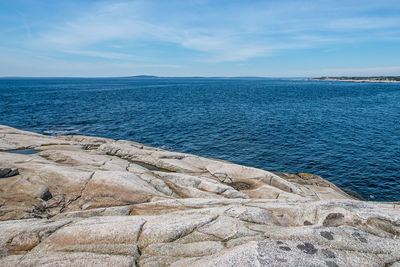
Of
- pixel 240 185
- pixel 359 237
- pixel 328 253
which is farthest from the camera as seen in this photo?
pixel 240 185

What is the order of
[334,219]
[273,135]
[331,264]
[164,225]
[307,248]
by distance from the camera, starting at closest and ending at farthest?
1. [331,264]
2. [307,248]
3. [164,225]
4. [334,219]
5. [273,135]

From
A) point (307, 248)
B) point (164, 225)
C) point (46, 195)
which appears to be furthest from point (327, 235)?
point (46, 195)

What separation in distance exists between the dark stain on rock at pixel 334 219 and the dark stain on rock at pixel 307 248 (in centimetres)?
331

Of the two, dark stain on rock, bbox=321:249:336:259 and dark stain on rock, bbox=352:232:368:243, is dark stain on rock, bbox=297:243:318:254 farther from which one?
dark stain on rock, bbox=352:232:368:243

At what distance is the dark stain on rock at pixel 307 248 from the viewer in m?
7.01

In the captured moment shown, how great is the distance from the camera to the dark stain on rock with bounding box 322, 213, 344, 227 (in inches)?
390

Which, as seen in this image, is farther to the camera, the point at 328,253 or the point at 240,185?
the point at 240,185

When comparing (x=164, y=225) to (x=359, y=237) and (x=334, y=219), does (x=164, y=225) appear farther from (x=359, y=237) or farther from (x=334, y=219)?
(x=334, y=219)

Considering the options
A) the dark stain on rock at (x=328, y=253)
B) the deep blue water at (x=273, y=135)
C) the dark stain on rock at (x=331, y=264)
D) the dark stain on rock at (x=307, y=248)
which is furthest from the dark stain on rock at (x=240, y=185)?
the dark stain on rock at (x=331, y=264)

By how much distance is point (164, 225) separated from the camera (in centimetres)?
915

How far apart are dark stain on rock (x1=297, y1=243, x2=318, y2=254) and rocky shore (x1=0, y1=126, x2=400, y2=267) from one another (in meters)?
0.03

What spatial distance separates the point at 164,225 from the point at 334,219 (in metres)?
7.13

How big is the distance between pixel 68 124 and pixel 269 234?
52599mm

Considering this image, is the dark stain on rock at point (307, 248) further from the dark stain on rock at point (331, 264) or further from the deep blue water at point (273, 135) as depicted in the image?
the deep blue water at point (273, 135)
